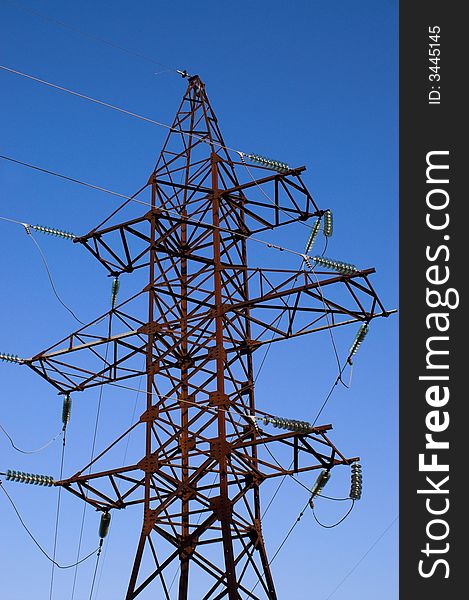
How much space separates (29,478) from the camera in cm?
3173

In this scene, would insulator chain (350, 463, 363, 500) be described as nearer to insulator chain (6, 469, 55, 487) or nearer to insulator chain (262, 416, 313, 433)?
insulator chain (262, 416, 313, 433)

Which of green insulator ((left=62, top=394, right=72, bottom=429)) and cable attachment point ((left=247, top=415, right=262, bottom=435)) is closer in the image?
cable attachment point ((left=247, top=415, right=262, bottom=435))

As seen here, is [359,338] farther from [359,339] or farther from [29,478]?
[29,478]

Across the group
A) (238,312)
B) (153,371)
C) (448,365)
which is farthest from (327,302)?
(448,365)

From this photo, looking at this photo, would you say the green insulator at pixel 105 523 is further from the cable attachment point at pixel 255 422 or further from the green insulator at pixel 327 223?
the green insulator at pixel 327 223

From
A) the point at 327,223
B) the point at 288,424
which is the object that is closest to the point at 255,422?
the point at 288,424

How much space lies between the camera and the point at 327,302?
3109 cm

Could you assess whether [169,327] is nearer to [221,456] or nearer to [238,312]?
[238,312]

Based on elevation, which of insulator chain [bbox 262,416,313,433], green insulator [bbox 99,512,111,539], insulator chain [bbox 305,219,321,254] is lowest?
green insulator [bbox 99,512,111,539]

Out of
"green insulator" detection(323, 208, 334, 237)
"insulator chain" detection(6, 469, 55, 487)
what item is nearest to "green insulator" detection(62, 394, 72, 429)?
"insulator chain" detection(6, 469, 55, 487)

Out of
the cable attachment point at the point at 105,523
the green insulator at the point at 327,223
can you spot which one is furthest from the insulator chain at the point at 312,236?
the cable attachment point at the point at 105,523

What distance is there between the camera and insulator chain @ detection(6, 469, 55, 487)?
31.0 metres

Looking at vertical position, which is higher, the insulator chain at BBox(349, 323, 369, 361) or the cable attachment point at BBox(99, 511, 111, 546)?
the insulator chain at BBox(349, 323, 369, 361)

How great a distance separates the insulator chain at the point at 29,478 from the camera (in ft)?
102
